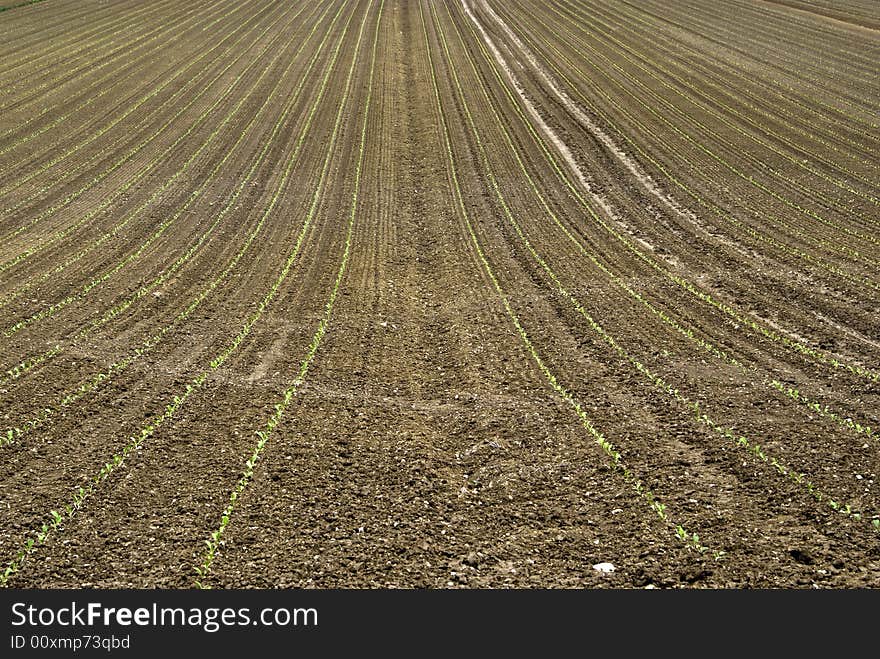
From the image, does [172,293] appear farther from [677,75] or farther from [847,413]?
[677,75]

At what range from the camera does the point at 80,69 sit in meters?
30.4

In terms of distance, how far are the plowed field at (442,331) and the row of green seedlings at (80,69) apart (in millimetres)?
310

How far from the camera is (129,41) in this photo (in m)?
35.1

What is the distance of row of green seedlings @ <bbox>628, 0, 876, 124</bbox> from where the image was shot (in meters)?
24.3

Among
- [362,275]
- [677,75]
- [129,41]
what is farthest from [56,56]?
[677,75]

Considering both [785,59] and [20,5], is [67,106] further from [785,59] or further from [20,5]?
[785,59]

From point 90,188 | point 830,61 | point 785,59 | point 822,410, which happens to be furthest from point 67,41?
point 822,410

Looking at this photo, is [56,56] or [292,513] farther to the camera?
[56,56]

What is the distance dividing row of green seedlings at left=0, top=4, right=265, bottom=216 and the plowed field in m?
0.21

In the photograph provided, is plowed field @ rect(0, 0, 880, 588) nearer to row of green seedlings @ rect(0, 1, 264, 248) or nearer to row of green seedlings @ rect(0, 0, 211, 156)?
row of green seedlings @ rect(0, 1, 264, 248)

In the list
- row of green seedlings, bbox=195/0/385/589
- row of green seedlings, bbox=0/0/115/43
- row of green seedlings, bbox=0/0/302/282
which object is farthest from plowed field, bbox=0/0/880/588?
row of green seedlings, bbox=0/0/115/43

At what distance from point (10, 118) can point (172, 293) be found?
668 inches

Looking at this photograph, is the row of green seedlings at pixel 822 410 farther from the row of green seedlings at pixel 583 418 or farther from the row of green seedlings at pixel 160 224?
the row of green seedlings at pixel 160 224

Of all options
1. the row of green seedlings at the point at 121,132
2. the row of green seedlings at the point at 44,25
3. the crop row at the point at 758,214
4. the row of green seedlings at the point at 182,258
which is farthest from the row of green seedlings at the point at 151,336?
the row of green seedlings at the point at 44,25
